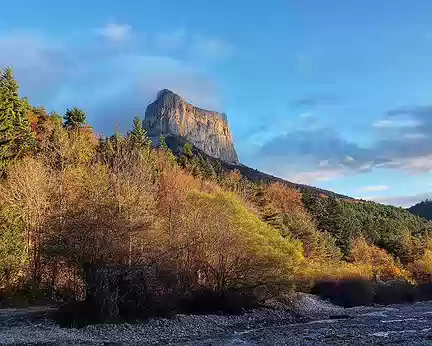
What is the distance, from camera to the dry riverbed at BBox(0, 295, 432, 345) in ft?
82.2

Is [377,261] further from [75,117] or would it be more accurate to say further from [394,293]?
[75,117]

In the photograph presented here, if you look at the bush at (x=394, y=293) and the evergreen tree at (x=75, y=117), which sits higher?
the evergreen tree at (x=75, y=117)

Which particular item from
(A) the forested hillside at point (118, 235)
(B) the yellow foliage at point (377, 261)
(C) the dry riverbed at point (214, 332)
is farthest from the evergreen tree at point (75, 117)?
(B) the yellow foliage at point (377, 261)

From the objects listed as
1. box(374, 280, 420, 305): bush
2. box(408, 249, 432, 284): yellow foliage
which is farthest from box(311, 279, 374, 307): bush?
box(408, 249, 432, 284): yellow foliage

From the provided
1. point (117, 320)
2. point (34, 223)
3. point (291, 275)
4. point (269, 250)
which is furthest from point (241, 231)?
point (34, 223)

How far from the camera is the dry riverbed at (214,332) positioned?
82.2 feet

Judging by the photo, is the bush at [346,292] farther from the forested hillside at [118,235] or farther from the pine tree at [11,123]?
the pine tree at [11,123]

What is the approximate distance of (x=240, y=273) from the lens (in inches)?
1649

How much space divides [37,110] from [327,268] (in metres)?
48.6

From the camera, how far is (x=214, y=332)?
1201 inches

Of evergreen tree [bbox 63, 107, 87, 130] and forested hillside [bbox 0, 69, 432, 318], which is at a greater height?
evergreen tree [bbox 63, 107, 87, 130]

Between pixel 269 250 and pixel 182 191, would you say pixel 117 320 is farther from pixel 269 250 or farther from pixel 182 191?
pixel 182 191

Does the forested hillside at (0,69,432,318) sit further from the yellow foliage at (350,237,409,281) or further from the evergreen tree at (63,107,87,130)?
the yellow foliage at (350,237,409,281)

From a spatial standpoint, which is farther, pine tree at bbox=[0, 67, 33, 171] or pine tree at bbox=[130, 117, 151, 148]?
pine tree at bbox=[130, 117, 151, 148]
